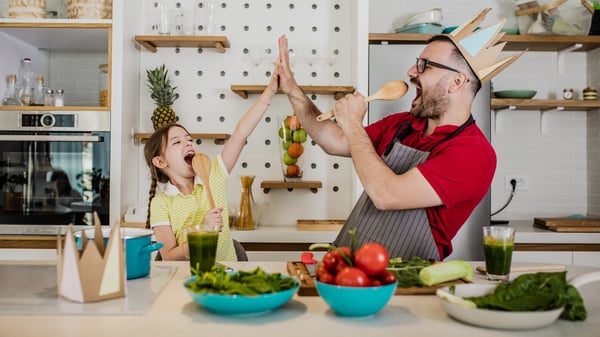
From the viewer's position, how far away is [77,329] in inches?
41.3

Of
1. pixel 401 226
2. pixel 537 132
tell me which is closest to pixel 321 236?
pixel 401 226

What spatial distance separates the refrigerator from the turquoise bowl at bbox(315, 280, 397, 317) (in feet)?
6.38

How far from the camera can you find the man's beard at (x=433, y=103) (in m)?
2.03

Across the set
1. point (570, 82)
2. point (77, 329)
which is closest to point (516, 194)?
point (570, 82)

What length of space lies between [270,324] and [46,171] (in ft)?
7.66

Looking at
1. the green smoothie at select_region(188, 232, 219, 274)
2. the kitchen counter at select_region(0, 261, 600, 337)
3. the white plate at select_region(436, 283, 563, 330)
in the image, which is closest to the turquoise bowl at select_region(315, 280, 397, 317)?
the kitchen counter at select_region(0, 261, 600, 337)

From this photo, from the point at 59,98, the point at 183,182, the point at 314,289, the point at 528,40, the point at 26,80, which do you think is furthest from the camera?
the point at 528,40

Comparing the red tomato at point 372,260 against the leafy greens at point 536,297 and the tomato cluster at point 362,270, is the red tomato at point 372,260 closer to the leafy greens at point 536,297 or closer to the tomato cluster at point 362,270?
the tomato cluster at point 362,270

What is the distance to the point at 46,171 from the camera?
9.80 feet

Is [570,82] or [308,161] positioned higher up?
[570,82]

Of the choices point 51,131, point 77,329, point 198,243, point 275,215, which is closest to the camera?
point 77,329

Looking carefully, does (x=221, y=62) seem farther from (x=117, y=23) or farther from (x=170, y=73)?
(x=117, y=23)

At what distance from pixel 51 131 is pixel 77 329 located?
2.21 m

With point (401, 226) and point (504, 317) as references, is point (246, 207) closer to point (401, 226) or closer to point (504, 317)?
point (401, 226)
